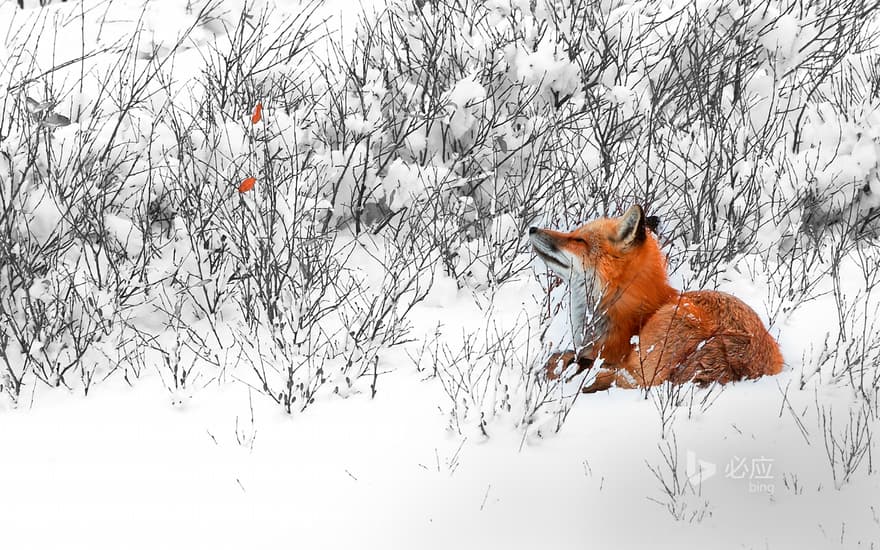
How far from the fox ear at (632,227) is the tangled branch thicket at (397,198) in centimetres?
70

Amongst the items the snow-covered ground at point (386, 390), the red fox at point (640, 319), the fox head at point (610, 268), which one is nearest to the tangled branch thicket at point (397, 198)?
the snow-covered ground at point (386, 390)

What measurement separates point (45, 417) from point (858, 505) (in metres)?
3.35

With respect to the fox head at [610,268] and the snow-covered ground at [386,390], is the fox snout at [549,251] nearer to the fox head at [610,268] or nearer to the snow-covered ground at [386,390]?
the fox head at [610,268]

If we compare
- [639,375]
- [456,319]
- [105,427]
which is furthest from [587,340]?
[105,427]

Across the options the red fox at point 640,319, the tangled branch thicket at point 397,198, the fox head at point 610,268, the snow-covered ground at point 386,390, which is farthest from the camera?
the tangled branch thicket at point 397,198

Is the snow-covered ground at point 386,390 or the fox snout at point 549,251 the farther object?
the fox snout at point 549,251

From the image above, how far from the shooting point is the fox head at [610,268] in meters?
3.65

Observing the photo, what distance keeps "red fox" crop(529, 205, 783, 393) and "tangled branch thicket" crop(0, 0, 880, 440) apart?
0.31 metres

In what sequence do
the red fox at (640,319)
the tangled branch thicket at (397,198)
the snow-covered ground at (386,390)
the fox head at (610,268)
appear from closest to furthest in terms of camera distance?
the snow-covered ground at (386,390)
the red fox at (640,319)
the fox head at (610,268)
the tangled branch thicket at (397,198)

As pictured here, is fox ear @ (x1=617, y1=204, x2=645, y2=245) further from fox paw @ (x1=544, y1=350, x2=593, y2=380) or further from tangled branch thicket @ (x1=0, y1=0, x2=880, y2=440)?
tangled branch thicket @ (x1=0, y1=0, x2=880, y2=440)

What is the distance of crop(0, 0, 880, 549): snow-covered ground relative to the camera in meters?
3.03

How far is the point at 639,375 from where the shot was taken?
3.64 metres

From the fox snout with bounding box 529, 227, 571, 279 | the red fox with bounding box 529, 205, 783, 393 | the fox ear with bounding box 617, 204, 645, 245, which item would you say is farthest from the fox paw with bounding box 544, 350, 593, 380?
the fox ear with bounding box 617, 204, 645, 245

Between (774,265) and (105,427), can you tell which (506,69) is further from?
(105,427)
